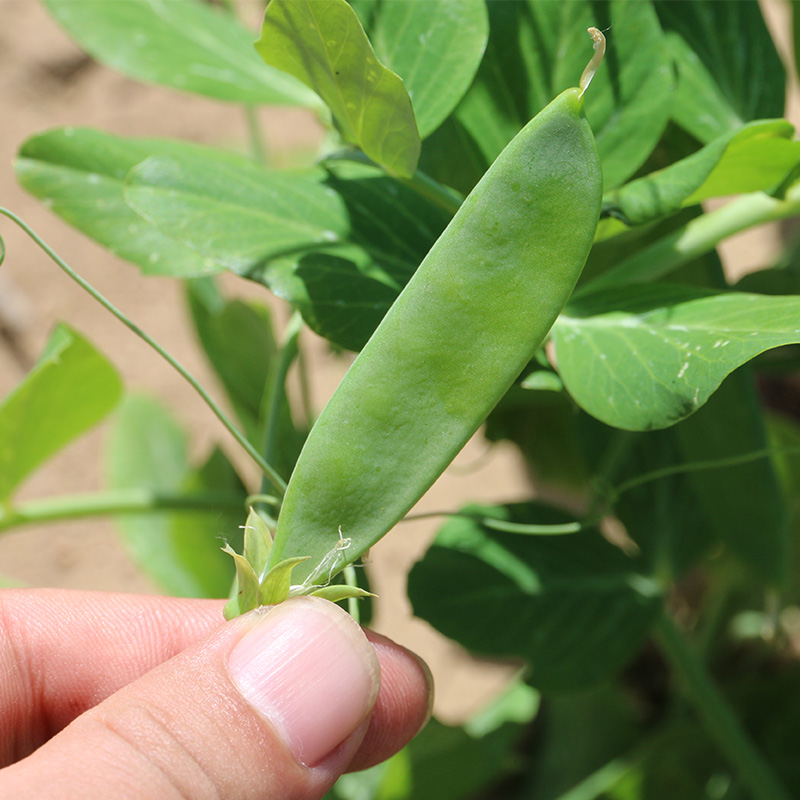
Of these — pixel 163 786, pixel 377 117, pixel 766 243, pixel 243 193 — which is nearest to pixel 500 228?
pixel 377 117

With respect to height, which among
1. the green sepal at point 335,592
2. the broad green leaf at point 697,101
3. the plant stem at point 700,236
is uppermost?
the broad green leaf at point 697,101

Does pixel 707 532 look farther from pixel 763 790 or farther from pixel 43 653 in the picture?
pixel 43 653

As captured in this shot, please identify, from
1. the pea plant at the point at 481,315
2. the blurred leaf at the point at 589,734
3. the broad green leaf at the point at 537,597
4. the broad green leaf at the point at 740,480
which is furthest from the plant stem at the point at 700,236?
the blurred leaf at the point at 589,734

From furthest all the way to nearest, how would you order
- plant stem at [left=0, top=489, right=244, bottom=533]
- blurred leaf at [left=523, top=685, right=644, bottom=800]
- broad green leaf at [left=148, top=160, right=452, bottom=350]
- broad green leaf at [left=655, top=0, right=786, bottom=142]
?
blurred leaf at [left=523, top=685, right=644, bottom=800] → plant stem at [left=0, top=489, right=244, bottom=533] → broad green leaf at [left=655, top=0, right=786, bottom=142] → broad green leaf at [left=148, top=160, right=452, bottom=350]

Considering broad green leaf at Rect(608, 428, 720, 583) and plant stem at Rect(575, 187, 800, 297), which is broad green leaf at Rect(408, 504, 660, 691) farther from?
plant stem at Rect(575, 187, 800, 297)

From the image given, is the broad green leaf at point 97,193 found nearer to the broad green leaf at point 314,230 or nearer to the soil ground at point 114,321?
the broad green leaf at point 314,230

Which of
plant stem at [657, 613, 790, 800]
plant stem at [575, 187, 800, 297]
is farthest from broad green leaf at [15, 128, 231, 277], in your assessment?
plant stem at [657, 613, 790, 800]

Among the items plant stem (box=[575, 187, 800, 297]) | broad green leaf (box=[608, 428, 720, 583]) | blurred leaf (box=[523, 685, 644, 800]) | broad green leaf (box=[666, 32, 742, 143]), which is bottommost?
blurred leaf (box=[523, 685, 644, 800])

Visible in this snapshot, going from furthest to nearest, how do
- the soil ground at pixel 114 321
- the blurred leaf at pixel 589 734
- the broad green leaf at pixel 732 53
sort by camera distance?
the soil ground at pixel 114 321 < the blurred leaf at pixel 589 734 < the broad green leaf at pixel 732 53
